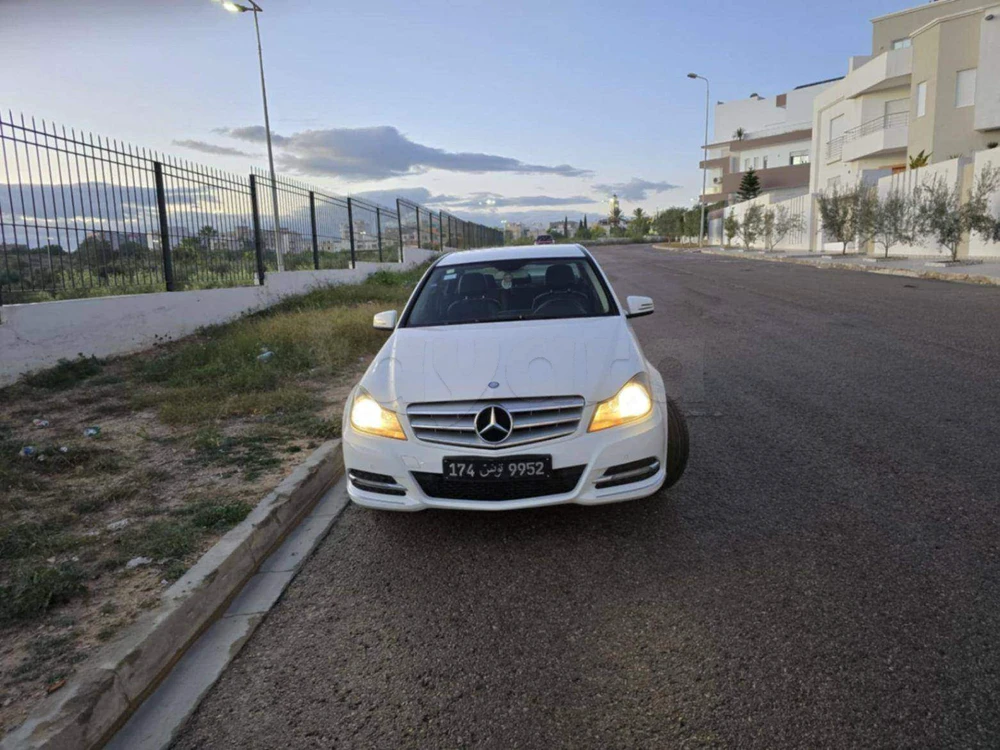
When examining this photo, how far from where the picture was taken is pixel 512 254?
5473 millimetres

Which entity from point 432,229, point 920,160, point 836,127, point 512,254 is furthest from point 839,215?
point 512,254

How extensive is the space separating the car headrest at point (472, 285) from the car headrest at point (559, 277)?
0.46m

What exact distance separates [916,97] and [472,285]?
3859 cm

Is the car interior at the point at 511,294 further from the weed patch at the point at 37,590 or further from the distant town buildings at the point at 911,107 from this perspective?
the distant town buildings at the point at 911,107

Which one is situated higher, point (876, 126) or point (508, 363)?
point (876, 126)

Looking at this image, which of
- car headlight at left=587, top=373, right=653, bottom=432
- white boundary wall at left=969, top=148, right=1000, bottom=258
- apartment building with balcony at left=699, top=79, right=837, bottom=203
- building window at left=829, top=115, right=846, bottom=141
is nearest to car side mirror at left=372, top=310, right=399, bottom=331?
car headlight at left=587, top=373, right=653, bottom=432

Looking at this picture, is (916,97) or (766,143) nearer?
(916,97)

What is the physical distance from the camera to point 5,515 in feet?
13.0

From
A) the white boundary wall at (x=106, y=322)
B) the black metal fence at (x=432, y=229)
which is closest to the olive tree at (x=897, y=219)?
the black metal fence at (x=432, y=229)

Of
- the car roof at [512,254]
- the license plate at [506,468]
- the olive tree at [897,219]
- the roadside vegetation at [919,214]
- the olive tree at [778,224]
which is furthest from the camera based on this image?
the olive tree at [778,224]

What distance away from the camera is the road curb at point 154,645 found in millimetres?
2242

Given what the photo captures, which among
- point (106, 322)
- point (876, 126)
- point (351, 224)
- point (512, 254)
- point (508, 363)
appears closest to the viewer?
point (508, 363)

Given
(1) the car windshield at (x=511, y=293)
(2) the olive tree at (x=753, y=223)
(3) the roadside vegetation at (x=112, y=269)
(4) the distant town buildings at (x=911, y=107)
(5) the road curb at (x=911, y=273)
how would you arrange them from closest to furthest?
(1) the car windshield at (x=511, y=293) < (3) the roadside vegetation at (x=112, y=269) < (5) the road curb at (x=911, y=273) < (4) the distant town buildings at (x=911, y=107) < (2) the olive tree at (x=753, y=223)

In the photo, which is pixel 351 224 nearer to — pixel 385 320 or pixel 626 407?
pixel 385 320
